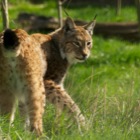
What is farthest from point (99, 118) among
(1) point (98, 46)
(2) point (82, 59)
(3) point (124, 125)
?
(1) point (98, 46)

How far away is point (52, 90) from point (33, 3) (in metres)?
16.0

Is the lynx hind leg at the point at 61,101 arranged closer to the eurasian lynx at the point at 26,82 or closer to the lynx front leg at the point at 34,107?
the eurasian lynx at the point at 26,82

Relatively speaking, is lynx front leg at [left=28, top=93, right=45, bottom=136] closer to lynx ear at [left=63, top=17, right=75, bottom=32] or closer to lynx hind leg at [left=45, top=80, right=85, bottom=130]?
lynx hind leg at [left=45, top=80, right=85, bottom=130]

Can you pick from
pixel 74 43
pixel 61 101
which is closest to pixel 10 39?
pixel 61 101

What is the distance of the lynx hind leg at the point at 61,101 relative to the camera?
6.20 m

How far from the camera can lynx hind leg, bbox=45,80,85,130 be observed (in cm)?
620

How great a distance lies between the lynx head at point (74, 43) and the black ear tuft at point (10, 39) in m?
2.02

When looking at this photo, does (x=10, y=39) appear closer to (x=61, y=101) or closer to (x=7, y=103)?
(x=7, y=103)

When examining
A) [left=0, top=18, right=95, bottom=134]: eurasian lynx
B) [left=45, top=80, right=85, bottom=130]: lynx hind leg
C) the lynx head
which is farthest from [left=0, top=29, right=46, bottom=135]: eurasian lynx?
the lynx head

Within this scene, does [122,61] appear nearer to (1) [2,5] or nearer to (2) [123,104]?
(1) [2,5]

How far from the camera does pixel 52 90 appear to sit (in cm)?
711

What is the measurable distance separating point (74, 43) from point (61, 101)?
1.12 metres

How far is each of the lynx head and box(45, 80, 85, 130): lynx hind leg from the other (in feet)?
1.92

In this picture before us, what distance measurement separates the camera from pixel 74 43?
769 cm
